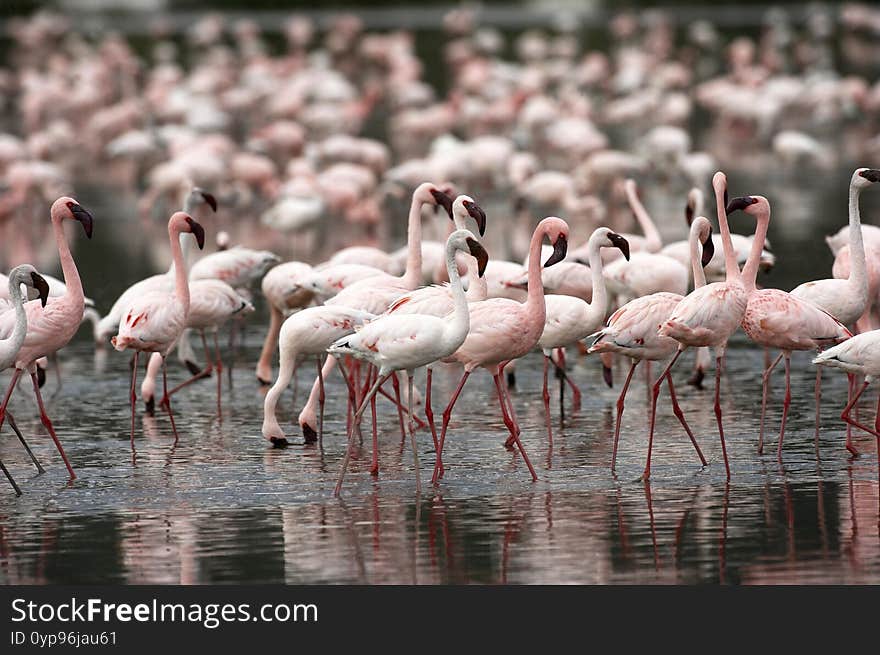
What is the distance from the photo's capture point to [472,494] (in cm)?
945

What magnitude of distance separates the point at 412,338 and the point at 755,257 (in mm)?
2670

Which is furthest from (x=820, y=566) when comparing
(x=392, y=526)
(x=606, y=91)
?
(x=606, y=91)

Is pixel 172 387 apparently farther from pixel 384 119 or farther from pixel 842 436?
pixel 384 119

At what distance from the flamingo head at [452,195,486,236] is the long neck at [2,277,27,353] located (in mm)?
2609

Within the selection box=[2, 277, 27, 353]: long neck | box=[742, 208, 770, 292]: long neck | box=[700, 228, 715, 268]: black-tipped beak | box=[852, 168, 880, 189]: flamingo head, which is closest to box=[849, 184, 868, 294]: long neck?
box=[852, 168, 880, 189]: flamingo head

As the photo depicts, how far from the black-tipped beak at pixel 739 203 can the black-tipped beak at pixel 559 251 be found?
1067 mm

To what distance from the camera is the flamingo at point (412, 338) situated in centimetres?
938

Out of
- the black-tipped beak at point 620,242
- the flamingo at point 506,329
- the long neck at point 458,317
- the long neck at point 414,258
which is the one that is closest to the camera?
the long neck at point 458,317

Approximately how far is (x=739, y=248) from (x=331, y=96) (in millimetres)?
19821

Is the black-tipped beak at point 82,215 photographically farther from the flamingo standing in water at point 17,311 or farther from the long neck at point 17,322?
the long neck at point 17,322

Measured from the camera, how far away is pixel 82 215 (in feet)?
34.4

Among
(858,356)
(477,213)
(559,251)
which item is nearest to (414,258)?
(477,213)

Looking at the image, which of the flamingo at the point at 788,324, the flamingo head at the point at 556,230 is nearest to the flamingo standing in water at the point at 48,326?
the flamingo head at the point at 556,230

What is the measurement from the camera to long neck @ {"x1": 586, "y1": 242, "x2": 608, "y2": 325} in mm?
10734
